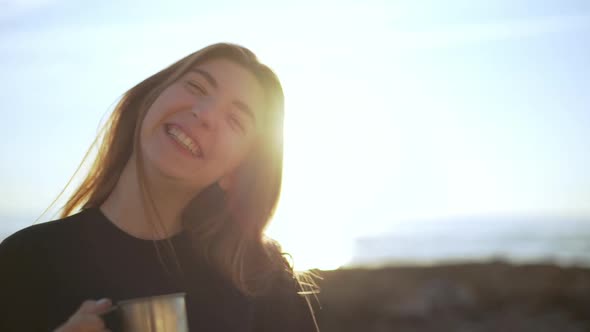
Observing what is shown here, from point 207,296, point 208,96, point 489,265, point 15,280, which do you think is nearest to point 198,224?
point 207,296

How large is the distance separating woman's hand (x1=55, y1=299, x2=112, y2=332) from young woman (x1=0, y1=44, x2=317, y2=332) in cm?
73

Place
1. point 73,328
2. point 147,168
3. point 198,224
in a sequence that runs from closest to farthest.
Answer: point 73,328 < point 147,168 < point 198,224

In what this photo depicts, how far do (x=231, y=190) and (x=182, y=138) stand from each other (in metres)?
0.57

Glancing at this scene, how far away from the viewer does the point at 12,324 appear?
280 cm

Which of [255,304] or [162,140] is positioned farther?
[255,304]

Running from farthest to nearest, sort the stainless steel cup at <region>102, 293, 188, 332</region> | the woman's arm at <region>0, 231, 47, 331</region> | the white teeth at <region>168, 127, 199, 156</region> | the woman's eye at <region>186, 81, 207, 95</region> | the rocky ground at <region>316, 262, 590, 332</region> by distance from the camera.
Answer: the rocky ground at <region>316, 262, 590, 332</region>
the woman's eye at <region>186, 81, 207, 95</region>
the white teeth at <region>168, 127, 199, 156</region>
the woman's arm at <region>0, 231, 47, 331</region>
the stainless steel cup at <region>102, 293, 188, 332</region>

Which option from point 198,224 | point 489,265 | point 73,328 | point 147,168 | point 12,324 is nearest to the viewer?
point 73,328

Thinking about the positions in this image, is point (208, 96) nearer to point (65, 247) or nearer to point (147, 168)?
point (147, 168)

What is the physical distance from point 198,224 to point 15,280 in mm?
764

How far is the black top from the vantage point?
2822mm

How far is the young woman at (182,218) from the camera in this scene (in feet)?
9.44

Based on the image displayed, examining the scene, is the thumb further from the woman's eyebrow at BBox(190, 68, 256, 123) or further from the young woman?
the woman's eyebrow at BBox(190, 68, 256, 123)

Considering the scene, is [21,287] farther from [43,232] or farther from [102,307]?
[102,307]

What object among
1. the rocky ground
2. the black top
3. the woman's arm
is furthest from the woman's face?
the rocky ground
